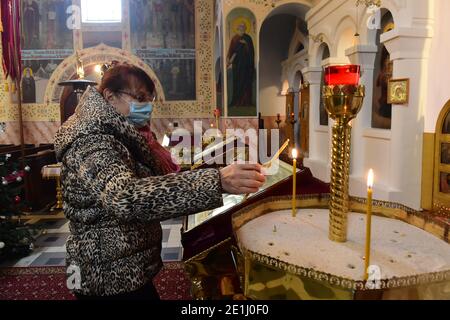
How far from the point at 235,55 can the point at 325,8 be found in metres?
2.56

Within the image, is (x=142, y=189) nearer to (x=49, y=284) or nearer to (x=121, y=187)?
(x=121, y=187)

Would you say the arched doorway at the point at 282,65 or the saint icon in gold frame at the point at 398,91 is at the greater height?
the arched doorway at the point at 282,65

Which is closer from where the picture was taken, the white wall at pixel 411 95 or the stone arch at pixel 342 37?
the white wall at pixel 411 95

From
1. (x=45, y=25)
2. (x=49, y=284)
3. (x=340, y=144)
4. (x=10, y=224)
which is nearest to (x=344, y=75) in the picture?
(x=340, y=144)

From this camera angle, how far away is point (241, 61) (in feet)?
31.3

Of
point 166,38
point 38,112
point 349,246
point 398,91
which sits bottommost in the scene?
point 349,246

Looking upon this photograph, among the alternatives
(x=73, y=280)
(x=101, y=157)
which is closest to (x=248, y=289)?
(x=101, y=157)

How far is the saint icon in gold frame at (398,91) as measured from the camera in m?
5.06

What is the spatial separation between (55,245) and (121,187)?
4.19 m

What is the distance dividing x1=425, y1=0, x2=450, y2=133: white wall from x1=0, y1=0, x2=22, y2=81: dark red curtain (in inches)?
234

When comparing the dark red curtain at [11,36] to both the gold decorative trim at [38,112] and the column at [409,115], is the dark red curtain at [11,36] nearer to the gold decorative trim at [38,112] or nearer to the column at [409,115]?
the column at [409,115]

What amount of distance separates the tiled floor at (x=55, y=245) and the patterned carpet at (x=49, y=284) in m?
0.21

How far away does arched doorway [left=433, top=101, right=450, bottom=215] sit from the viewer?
4766 millimetres

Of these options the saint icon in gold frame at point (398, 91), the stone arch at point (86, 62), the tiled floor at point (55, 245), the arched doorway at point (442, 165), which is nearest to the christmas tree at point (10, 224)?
the tiled floor at point (55, 245)
